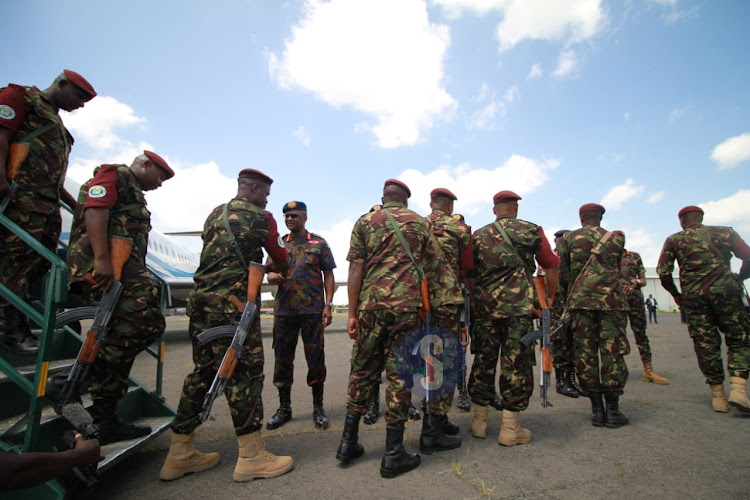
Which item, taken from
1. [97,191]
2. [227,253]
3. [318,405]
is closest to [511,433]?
[318,405]

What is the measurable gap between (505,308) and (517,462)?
1.12m

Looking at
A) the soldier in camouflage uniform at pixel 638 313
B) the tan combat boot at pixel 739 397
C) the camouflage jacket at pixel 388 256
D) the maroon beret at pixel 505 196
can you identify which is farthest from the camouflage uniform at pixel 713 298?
the camouflage jacket at pixel 388 256

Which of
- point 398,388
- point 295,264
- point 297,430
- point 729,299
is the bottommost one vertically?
point 297,430

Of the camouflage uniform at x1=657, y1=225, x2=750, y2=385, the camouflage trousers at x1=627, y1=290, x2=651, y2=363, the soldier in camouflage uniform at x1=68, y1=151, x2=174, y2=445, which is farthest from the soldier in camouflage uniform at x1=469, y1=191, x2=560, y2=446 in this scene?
the camouflage trousers at x1=627, y1=290, x2=651, y2=363

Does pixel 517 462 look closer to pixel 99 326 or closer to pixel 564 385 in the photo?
pixel 564 385

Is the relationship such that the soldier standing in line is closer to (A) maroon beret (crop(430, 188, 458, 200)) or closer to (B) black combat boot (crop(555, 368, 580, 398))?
(B) black combat boot (crop(555, 368, 580, 398))

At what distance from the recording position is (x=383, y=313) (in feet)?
8.79

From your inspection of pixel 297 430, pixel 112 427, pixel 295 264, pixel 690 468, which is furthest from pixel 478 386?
pixel 112 427

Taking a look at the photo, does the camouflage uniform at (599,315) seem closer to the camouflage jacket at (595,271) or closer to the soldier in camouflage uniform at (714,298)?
the camouflage jacket at (595,271)

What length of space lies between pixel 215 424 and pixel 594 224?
14.0ft

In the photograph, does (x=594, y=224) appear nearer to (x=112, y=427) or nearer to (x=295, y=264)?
(x=295, y=264)

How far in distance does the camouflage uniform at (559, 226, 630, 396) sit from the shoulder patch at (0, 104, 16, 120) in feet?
15.3

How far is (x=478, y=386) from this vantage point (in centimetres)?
321

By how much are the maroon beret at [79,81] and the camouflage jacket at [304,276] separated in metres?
2.03
